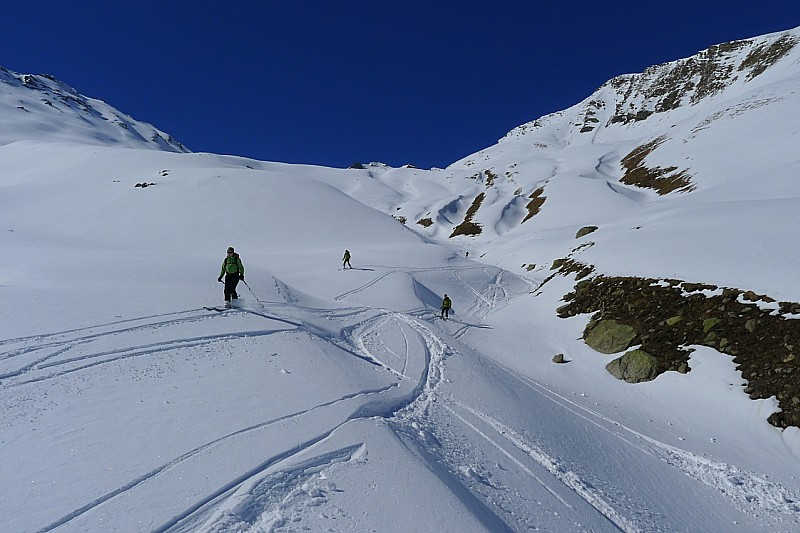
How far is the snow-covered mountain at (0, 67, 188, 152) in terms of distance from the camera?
116688mm

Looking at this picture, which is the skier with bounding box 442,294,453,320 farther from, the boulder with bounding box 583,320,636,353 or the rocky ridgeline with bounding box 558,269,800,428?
the boulder with bounding box 583,320,636,353

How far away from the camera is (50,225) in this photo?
3566 cm

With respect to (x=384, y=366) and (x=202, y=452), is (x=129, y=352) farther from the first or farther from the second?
(x=384, y=366)

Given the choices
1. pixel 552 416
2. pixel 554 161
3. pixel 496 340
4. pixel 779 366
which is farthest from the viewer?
pixel 554 161

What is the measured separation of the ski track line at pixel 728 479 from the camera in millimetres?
6430

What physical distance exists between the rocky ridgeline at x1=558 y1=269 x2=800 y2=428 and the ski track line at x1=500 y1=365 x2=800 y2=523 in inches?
90.0

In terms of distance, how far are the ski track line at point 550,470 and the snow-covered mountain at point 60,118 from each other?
479ft

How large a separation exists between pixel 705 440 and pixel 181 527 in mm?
10341

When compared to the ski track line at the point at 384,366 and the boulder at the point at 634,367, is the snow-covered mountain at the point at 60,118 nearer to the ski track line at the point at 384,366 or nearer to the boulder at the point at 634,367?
the ski track line at the point at 384,366

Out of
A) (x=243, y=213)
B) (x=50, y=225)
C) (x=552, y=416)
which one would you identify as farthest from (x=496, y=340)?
(x=50, y=225)

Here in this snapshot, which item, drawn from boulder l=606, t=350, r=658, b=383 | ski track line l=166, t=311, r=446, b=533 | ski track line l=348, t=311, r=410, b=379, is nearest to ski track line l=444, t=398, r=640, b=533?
ski track line l=166, t=311, r=446, b=533

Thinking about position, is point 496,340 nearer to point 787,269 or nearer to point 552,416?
point 552,416

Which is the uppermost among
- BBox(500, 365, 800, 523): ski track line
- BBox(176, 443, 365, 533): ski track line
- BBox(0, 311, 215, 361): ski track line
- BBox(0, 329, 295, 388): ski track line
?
BBox(0, 311, 215, 361): ski track line

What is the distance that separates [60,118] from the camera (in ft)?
452
